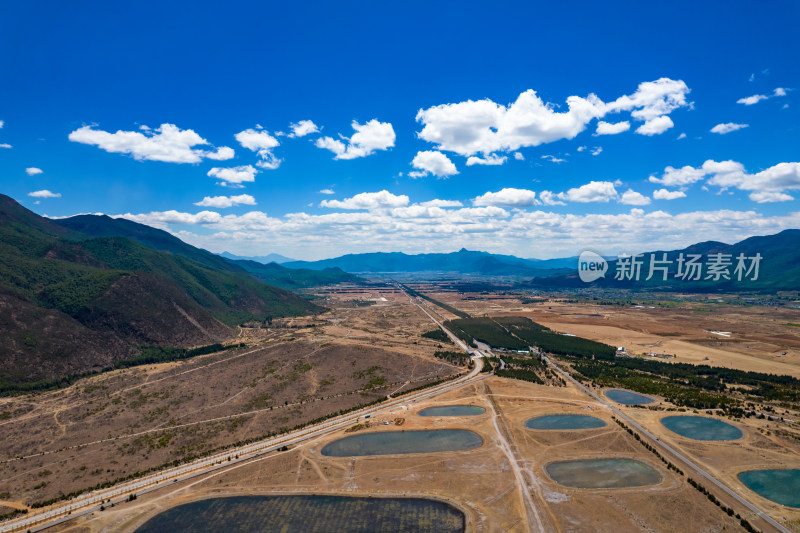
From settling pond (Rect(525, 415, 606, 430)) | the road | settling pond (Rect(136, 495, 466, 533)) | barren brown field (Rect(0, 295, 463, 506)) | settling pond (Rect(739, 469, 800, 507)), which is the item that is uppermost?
settling pond (Rect(739, 469, 800, 507))

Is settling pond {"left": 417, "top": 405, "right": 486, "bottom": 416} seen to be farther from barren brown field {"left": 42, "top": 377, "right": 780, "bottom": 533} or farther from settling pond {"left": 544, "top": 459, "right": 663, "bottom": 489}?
settling pond {"left": 544, "top": 459, "right": 663, "bottom": 489}

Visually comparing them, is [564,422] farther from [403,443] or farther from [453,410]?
[403,443]

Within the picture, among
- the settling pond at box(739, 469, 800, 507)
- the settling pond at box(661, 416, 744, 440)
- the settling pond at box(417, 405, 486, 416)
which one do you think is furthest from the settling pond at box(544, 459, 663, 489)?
the settling pond at box(417, 405, 486, 416)

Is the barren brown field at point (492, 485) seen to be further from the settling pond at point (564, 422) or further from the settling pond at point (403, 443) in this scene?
the settling pond at point (564, 422)

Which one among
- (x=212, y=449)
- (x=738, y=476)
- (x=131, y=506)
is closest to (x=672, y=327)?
(x=738, y=476)

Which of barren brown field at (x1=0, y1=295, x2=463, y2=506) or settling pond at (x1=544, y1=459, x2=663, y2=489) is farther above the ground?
settling pond at (x1=544, y1=459, x2=663, y2=489)

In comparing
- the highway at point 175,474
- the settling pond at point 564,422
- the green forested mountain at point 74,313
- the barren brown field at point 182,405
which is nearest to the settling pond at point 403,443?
the highway at point 175,474

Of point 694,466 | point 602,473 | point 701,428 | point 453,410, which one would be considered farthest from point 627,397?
point 453,410
